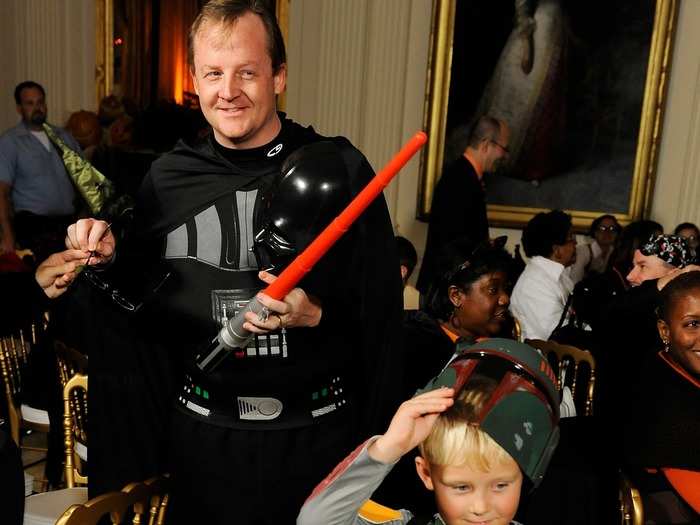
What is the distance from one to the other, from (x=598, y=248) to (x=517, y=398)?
186 inches

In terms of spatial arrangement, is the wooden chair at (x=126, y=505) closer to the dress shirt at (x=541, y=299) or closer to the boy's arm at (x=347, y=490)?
the boy's arm at (x=347, y=490)

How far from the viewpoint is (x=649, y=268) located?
3105 mm

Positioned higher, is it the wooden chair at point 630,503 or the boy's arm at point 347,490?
the boy's arm at point 347,490

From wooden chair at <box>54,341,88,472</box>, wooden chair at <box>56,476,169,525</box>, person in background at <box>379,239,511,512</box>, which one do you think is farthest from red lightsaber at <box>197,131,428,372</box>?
wooden chair at <box>54,341,88,472</box>

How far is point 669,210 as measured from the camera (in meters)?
5.86

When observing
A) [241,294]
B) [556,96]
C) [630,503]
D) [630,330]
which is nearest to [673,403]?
[630,503]

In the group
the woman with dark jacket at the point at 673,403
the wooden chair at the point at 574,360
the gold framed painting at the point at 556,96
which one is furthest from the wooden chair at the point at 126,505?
the gold framed painting at the point at 556,96

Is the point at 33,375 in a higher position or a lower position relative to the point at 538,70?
lower

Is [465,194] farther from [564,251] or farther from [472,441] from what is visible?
[472,441]

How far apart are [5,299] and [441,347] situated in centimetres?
133

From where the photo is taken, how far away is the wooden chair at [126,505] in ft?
4.17

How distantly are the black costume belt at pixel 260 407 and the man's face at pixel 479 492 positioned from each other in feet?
0.91

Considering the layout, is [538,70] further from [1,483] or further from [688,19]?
[1,483]

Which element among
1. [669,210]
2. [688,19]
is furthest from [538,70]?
[669,210]
